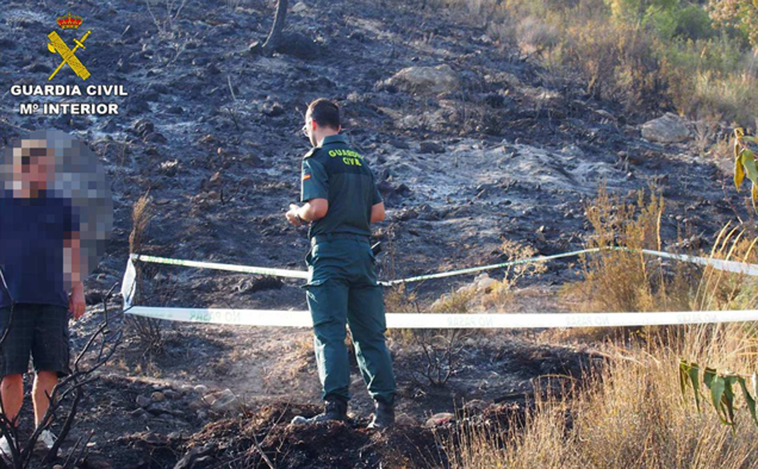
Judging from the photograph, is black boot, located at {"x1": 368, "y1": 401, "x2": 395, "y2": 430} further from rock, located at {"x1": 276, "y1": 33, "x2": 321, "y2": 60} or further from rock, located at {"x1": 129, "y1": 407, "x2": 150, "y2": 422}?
rock, located at {"x1": 276, "y1": 33, "x2": 321, "y2": 60}

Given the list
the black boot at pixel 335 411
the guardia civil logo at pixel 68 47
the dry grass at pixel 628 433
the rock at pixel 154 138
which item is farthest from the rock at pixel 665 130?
the black boot at pixel 335 411

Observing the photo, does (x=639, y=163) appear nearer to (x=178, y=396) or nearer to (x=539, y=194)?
(x=539, y=194)

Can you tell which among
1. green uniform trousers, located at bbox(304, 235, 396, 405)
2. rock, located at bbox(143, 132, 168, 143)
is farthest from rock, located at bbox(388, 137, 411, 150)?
green uniform trousers, located at bbox(304, 235, 396, 405)

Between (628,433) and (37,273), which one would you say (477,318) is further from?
(37,273)

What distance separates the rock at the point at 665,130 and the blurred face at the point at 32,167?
12314 millimetres

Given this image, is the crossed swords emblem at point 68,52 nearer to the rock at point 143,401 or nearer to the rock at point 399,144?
the rock at point 399,144

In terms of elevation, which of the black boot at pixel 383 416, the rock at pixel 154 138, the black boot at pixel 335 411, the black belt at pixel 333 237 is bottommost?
the black boot at pixel 383 416

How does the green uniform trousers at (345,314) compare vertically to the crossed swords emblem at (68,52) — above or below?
below

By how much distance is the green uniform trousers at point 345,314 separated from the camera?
4.68 meters

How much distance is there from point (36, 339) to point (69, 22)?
12.1 meters

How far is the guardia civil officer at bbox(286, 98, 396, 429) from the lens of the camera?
4.68 meters

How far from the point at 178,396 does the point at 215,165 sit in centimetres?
611

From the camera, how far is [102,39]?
48.9 feet

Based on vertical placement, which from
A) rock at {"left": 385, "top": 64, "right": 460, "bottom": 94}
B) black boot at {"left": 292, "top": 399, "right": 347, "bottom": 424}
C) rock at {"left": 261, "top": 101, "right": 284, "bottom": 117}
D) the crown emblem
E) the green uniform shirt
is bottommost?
black boot at {"left": 292, "top": 399, "right": 347, "bottom": 424}
